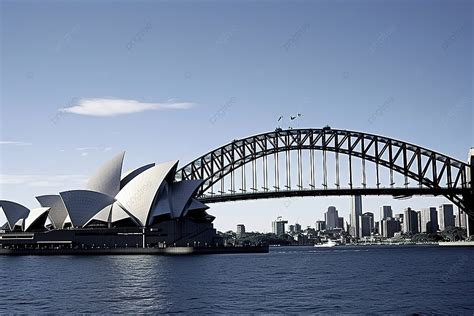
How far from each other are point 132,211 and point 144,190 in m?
3.91

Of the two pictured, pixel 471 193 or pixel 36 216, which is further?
pixel 36 216

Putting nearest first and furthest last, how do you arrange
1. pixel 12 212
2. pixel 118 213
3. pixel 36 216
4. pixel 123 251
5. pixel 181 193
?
pixel 123 251
pixel 118 213
pixel 181 193
pixel 36 216
pixel 12 212

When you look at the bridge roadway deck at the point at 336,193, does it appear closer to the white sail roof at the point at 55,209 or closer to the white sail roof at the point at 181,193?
the white sail roof at the point at 181,193

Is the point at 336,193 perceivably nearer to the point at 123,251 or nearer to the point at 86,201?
the point at 123,251

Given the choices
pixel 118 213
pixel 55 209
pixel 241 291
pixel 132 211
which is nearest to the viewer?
pixel 241 291

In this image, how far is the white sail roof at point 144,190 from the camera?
10544cm

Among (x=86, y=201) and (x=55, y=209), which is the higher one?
(x=86, y=201)

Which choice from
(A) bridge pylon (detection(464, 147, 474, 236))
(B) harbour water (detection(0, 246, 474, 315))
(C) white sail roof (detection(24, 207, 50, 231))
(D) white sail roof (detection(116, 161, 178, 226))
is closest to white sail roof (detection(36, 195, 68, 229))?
(C) white sail roof (detection(24, 207, 50, 231))

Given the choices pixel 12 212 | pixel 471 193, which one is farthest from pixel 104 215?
pixel 471 193

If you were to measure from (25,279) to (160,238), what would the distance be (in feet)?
175

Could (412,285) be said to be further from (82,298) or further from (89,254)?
(89,254)

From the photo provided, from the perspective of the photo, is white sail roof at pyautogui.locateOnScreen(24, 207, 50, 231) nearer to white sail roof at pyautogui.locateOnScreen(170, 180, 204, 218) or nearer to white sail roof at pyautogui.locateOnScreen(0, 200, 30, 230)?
white sail roof at pyautogui.locateOnScreen(0, 200, 30, 230)

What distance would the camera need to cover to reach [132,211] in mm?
106812

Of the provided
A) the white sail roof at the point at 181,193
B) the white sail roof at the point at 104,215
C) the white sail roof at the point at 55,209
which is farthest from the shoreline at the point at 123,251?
the white sail roof at the point at 55,209
